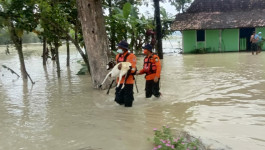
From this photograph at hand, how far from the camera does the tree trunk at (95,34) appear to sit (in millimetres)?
8281

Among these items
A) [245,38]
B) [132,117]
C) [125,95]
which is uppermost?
[245,38]

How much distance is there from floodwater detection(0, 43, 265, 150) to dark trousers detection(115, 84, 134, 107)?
175mm

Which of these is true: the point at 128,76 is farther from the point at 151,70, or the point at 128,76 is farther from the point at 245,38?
the point at 245,38

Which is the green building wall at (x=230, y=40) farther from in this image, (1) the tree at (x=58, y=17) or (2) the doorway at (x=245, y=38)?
(1) the tree at (x=58, y=17)

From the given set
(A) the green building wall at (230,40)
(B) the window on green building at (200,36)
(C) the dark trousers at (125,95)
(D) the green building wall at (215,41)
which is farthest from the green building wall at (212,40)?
(C) the dark trousers at (125,95)

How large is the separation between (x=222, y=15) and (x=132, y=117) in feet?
60.1

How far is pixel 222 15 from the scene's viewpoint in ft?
71.1

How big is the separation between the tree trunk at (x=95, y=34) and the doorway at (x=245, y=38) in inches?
636

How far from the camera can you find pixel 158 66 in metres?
6.66

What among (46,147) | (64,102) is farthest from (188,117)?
(64,102)

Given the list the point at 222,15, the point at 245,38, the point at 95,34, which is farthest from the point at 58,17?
the point at 245,38

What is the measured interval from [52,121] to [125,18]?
736cm

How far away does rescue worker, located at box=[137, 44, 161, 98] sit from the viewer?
6.66 metres

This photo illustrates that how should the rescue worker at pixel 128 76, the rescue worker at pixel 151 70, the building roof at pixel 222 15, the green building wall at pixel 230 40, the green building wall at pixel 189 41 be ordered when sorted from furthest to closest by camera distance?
the green building wall at pixel 189 41
the green building wall at pixel 230 40
the building roof at pixel 222 15
the rescue worker at pixel 151 70
the rescue worker at pixel 128 76
